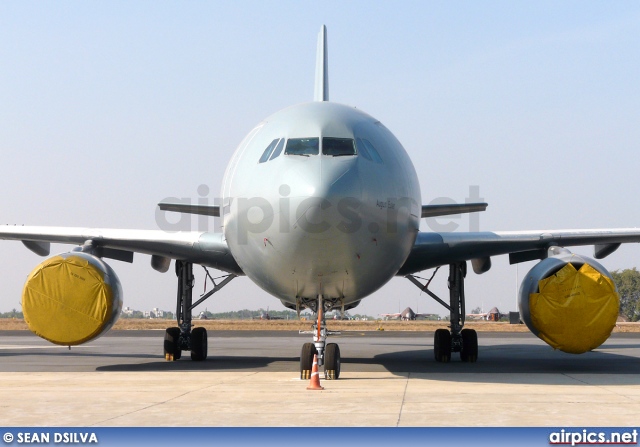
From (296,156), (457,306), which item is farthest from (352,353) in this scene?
(296,156)

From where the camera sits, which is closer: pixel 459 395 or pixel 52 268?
pixel 459 395

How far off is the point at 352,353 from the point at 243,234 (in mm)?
10575

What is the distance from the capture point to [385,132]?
13844 mm

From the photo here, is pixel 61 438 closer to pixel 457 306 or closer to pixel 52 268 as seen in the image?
pixel 52 268

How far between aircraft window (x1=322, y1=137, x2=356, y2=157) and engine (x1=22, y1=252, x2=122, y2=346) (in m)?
5.78

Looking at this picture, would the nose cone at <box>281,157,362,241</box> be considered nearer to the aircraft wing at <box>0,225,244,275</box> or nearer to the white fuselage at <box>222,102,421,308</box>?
the white fuselage at <box>222,102,421,308</box>

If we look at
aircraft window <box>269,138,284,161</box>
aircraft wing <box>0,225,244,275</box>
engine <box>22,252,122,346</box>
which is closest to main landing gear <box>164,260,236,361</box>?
aircraft wing <box>0,225,244,275</box>

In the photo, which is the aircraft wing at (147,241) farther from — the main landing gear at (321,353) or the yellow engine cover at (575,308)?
the yellow engine cover at (575,308)

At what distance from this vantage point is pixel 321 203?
11078mm

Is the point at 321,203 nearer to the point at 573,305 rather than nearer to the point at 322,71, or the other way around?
the point at 573,305

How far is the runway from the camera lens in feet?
27.1

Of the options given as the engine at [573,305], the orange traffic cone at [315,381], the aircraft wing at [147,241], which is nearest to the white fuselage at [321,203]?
the orange traffic cone at [315,381]

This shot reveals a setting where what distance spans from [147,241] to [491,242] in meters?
7.65

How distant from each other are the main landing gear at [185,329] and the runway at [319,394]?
1011mm
